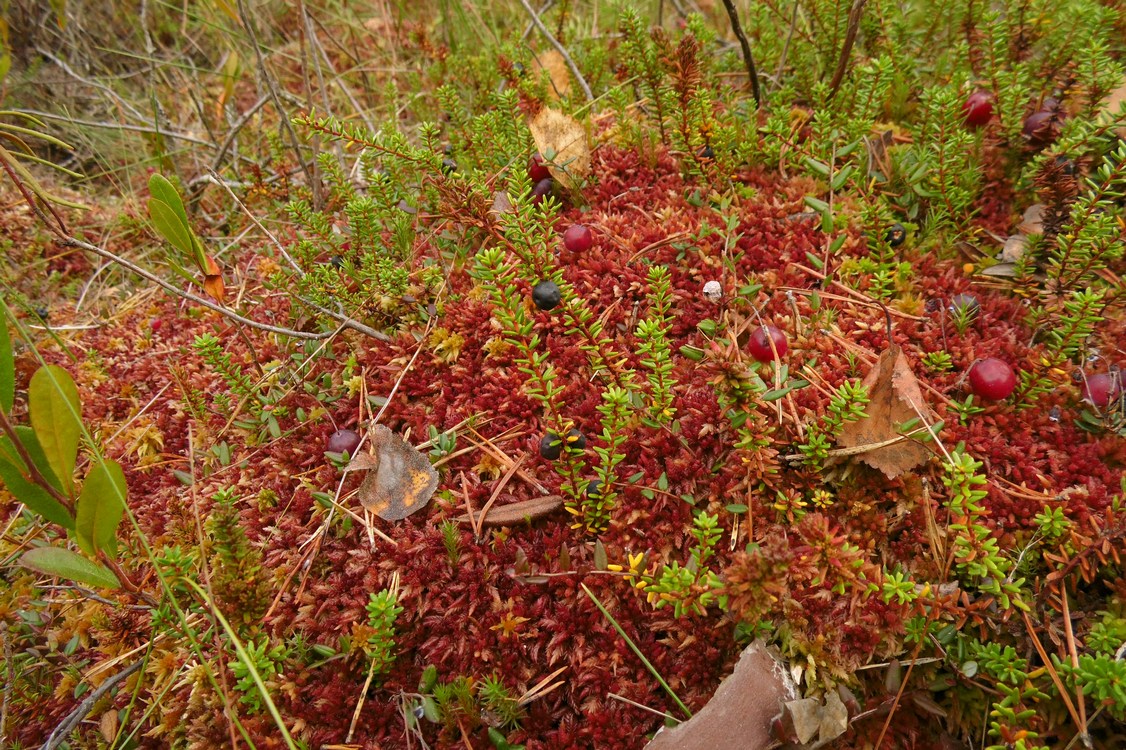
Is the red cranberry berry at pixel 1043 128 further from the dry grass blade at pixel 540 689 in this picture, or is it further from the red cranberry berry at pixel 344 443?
the red cranberry berry at pixel 344 443

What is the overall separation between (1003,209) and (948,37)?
154 centimetres

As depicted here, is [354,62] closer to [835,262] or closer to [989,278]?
[835,262]

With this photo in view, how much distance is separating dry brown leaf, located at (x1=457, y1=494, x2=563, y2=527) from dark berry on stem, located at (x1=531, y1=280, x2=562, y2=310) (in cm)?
91

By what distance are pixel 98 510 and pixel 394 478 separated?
1.09m

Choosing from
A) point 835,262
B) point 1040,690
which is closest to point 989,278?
point 835,262

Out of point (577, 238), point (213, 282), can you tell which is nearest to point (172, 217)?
point (213, 282)

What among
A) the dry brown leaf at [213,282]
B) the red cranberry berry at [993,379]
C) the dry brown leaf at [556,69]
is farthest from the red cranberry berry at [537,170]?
the red cranberry berry at [993,379]

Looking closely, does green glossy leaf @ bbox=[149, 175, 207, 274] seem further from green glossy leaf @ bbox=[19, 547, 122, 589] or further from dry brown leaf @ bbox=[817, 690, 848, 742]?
dry brown leaf @ bbox=[817, 690, 848, 742]

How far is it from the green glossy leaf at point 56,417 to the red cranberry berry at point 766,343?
2.67 metres

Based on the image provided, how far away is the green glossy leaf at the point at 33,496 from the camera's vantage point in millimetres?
2205

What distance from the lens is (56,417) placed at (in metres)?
2.21

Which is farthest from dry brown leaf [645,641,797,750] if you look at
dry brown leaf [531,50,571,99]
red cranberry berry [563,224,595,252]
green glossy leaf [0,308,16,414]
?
dry brown leaf [531,50,571,99]

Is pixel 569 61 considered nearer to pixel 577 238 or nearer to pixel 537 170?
pixel 537 170

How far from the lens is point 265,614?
8.13ft
